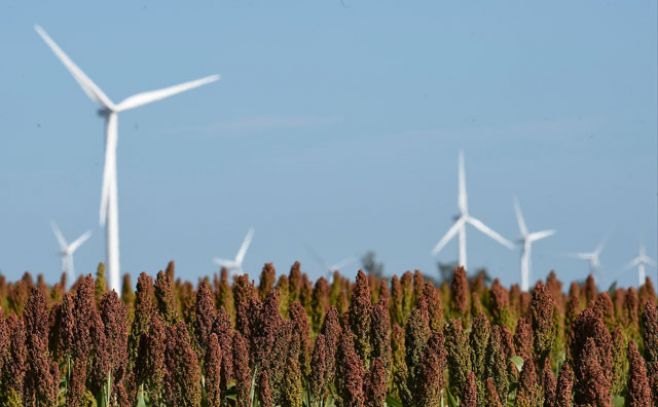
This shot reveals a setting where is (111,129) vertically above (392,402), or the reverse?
(111,129)

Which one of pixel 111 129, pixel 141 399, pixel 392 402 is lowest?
pixel 141 399

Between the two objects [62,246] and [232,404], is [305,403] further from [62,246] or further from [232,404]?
[62,246]

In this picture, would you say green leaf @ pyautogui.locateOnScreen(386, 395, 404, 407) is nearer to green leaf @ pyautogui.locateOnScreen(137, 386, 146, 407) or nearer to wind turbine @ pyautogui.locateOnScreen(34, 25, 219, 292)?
green leaf @ pyautogui.locateOnScreen(137, 386, 146, 407)

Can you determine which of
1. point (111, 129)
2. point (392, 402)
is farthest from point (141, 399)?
point (111, 129)

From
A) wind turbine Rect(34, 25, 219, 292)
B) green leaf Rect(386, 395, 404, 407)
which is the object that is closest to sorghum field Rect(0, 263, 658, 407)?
green leaf Rect(386, 395, 404, 407)

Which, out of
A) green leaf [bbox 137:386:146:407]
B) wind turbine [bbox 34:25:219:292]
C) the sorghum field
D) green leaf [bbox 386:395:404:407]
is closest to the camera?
the sorghum field

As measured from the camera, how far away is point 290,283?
19.7m

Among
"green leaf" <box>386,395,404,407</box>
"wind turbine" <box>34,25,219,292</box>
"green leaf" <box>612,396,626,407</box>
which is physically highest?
"wind turbine" <box>34,25,219,292</box>

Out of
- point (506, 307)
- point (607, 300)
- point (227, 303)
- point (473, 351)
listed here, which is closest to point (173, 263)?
point (227, 303)

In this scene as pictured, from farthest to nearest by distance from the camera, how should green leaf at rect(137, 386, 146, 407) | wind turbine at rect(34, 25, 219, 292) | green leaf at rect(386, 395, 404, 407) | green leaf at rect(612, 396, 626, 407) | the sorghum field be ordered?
wind turbine at rect(34, 25, 219, 292)
green leaf at rect(612, 396, 626, 407)
green leaf at rect(386, 395, 404, 407)
green leaf at rect(137, 386, 146, 407)
the sorghum field

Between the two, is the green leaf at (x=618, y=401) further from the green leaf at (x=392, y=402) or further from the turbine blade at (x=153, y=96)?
the turbine blade at (x=153, y=96)

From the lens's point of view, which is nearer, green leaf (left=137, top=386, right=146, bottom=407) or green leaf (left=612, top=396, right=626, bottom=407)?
green leaf (left=137, top=386, right=146, bottom=407)

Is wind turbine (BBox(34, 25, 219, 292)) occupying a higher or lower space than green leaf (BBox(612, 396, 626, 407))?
higher

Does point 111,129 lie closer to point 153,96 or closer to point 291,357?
point 153,96
